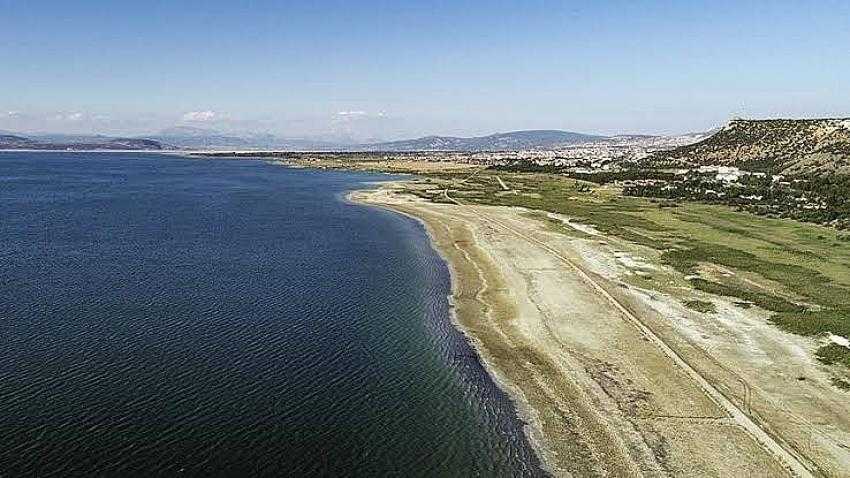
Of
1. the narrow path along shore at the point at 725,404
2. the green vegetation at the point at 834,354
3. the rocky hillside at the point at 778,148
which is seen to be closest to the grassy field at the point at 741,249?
the green vegetation at the point at 834,354

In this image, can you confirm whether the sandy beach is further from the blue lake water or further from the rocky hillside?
the rocky hillside

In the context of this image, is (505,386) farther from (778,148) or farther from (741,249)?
(778,148)

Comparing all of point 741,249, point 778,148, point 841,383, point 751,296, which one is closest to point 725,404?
point 841,383

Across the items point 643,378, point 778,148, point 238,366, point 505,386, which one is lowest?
point 505,386

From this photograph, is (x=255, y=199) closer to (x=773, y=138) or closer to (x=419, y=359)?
(x=419, y=359)

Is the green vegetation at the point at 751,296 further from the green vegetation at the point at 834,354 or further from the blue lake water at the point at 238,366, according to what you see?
the blue lake water at the point at 238,366
